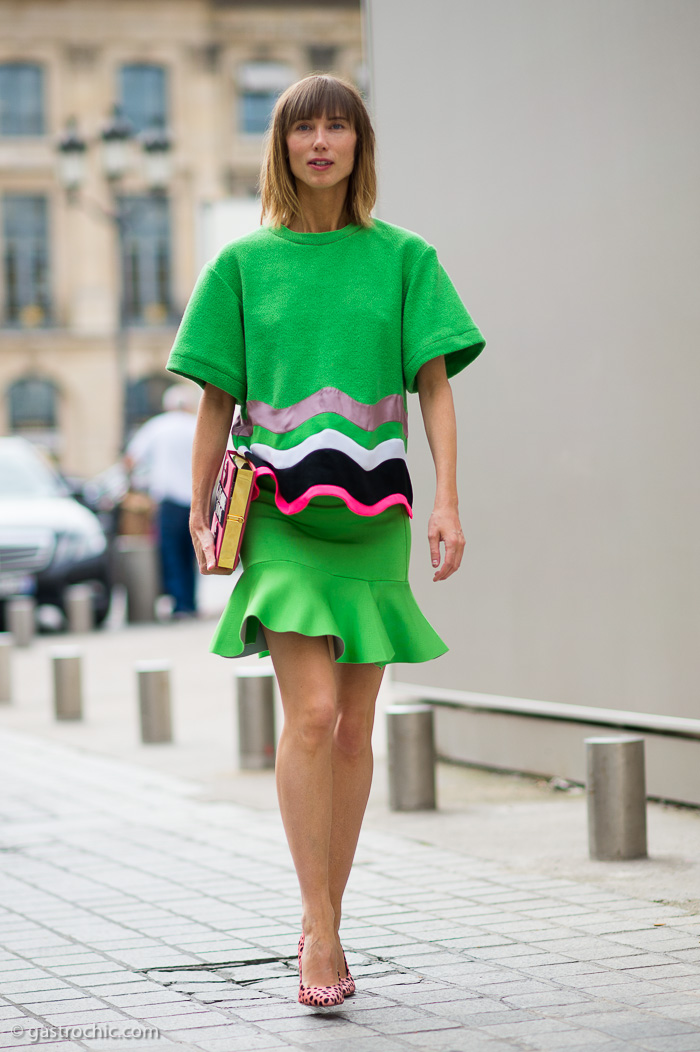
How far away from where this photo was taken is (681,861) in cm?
500

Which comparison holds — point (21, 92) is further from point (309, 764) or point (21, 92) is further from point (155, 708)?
point (309, 764)

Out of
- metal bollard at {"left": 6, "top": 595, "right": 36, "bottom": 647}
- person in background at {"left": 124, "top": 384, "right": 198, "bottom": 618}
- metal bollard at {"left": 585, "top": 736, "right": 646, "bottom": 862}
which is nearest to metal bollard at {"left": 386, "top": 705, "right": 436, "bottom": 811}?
metal bollard at {"left": 585, "top": 736, "right": 646, "bottom": 862}

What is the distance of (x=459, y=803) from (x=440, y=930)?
190 centimetres

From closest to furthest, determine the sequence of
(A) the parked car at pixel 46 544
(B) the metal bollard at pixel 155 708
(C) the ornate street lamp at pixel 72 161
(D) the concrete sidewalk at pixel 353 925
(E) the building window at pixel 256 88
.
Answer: (D) the concrete sidewalk at pixel 353 925
(B) the metal bollard at pixel 155 708
(A) the parked car at pixel 46 544
(C) the ornate street lamp at pixel 72 161
(E) the building window at pixel 256 88

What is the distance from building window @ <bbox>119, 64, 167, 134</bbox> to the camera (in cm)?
5334

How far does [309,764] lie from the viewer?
3.66 metres

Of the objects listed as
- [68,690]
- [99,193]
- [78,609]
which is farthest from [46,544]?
[99,193]

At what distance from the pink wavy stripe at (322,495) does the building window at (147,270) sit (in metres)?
49.3

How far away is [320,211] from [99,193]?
169 feet

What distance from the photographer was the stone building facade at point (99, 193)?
52750 millimetres

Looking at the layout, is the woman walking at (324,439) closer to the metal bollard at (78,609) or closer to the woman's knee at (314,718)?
the woman's knee at (314,718)

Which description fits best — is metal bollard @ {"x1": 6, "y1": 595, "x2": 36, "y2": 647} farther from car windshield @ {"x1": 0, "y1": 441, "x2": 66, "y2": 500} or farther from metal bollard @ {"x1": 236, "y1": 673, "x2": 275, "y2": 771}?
metal bollard @ {"x1": 236, "y1": 673, "x2": 275, "y2": 771}

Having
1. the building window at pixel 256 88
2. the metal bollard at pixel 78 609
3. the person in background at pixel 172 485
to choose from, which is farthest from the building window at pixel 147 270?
the metal bollard at pixel 78 609

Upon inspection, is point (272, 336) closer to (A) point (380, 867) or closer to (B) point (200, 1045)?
(B) point (200, 1045)
